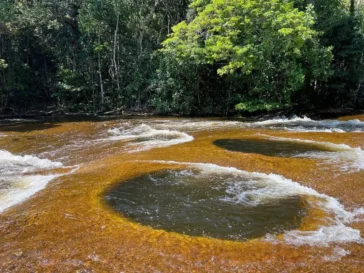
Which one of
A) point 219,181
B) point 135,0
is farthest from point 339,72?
point 219,181

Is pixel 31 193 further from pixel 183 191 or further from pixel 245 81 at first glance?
pixel 245 81

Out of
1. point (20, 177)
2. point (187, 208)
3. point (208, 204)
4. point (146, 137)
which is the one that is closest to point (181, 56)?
point (146, 137)

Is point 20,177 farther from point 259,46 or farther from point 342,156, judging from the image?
point 259,46

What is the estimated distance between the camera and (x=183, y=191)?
710cm

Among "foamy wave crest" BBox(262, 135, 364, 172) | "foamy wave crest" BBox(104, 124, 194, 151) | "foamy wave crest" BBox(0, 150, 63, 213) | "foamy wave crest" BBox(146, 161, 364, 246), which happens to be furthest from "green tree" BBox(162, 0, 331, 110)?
"foamy wave crest" BBox(0, 150, 63, 213)

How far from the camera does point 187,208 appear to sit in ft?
20.5

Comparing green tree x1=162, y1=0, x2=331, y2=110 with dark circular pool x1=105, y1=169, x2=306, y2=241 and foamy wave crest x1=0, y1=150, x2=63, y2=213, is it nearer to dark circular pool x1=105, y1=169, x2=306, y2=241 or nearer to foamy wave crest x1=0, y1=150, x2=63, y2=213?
foamy wave crest x1=0, y1=150, x2=63, y2=213

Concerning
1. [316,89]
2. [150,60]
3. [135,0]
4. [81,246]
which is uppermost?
[135,0]

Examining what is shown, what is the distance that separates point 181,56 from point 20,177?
47.5 feet

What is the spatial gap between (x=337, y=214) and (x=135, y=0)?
78.4 feet

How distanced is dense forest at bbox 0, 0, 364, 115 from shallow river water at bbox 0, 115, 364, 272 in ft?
31.5

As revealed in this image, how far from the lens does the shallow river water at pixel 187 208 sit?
4.50 meters

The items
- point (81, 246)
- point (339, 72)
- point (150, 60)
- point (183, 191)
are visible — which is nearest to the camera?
point (81, 246)

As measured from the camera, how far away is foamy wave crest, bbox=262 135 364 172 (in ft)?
27.3
